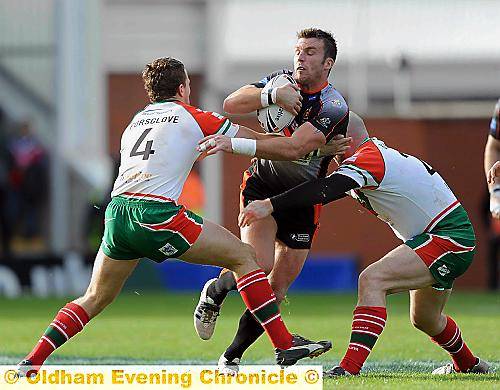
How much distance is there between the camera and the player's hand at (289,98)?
27.6 feet

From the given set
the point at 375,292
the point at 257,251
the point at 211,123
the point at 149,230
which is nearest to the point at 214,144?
the point at 211,123

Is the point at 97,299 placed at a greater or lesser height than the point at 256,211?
lesser

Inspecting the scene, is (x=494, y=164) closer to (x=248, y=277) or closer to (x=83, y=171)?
(x=248, y=277)

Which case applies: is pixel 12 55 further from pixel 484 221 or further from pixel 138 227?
pixel 138 227

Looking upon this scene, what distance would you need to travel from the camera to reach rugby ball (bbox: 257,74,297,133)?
8.54 m

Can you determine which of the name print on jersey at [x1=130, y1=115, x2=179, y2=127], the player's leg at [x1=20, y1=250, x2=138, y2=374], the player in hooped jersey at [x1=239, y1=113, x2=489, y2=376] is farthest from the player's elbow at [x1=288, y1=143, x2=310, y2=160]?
the player's leg at [x1=20, y1=250, x2=138, y2=374]

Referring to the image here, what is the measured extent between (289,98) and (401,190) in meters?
0.92

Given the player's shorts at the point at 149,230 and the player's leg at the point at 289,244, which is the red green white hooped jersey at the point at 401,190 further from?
the player's shorts at the point at 149,230

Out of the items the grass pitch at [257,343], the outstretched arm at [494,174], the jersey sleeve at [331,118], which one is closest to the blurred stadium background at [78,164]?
the grass pitch at [257,343]

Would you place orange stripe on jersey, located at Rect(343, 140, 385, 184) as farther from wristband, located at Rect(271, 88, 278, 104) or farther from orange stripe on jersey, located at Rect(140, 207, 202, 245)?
orange stripe on jersey, located at Rect(140, 207, 202, 245)

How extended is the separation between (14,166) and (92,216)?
1450mm

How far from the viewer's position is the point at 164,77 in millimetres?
8156

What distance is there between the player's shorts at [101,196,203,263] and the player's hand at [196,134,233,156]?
1.25 ft

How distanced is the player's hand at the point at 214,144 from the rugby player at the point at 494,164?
1944 millimetres
